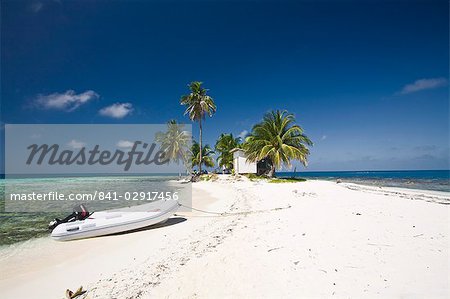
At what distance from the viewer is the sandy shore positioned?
3.35 m

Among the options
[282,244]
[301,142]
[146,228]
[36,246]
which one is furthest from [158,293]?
[301,142]

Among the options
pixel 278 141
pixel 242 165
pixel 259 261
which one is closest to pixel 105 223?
pixel 259 261

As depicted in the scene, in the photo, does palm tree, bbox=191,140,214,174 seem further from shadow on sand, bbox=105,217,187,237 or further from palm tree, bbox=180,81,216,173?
shadow on sand, bbox=105,217,187,237

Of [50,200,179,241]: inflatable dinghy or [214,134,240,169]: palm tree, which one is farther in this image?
[214,134,240,169]: palm tree

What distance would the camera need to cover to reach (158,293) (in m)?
3.49

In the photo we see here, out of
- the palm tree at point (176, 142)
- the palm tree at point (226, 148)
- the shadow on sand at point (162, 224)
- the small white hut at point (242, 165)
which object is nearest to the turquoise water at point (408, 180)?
the small white hut at point (242, 165)

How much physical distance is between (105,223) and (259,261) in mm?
5327

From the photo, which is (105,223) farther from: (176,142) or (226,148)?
(176,142)

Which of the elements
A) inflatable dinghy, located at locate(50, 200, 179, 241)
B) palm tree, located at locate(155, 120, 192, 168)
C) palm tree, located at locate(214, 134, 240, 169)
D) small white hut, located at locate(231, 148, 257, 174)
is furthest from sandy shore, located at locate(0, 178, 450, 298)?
palm tree, located at locate(155, 120, 192, 168)

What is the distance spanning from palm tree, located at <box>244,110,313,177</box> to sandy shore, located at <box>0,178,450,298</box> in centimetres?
1795

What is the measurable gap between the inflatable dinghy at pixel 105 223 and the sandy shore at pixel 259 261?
263 millimetres

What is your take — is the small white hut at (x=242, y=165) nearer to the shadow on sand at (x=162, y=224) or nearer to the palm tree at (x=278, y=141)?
the palm tree at (x=278, y=141)

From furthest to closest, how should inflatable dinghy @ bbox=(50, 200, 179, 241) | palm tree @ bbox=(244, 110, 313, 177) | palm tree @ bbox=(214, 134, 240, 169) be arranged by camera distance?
palm tree @ bbox=(214, 134, 240, 169) < palm tree @ bbox=(244, 110, 313, 177) < inflatable dinghy @ bbox=(50, 200, 179, 241)

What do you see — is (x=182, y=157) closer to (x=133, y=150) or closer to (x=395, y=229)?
(x=133, y=150)
